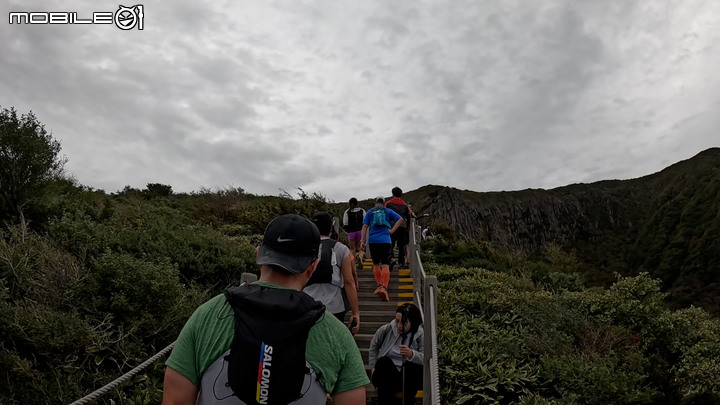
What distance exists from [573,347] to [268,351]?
7656mm

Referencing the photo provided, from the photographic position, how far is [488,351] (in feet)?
25.0

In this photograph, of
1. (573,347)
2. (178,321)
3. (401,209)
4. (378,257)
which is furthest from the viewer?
(401,209)

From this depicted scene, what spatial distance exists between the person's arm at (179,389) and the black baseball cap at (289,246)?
1.52 feet

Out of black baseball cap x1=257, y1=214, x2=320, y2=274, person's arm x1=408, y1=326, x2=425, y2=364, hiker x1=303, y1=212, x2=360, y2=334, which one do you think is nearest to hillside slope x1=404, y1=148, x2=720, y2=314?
person's arm x1=408, y1=326, x2=425, y2=364

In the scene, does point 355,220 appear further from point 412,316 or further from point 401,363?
point 401,363

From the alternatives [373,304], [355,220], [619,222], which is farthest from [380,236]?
[619,222]

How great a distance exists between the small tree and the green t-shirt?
32.2 feet

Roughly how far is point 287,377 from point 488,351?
6.82 m

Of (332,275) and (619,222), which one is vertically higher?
(619,222)

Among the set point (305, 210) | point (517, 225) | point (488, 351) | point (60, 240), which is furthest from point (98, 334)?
point (517, 225)

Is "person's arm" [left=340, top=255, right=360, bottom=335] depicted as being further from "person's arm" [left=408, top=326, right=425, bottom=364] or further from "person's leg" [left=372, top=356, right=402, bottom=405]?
"person's arm" [left=408, top=326, right=425, bottom=364]

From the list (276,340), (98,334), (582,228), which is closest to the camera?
(276,340)

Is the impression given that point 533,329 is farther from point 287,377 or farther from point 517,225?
point 517,225

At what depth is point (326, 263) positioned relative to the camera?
14.8 ft
